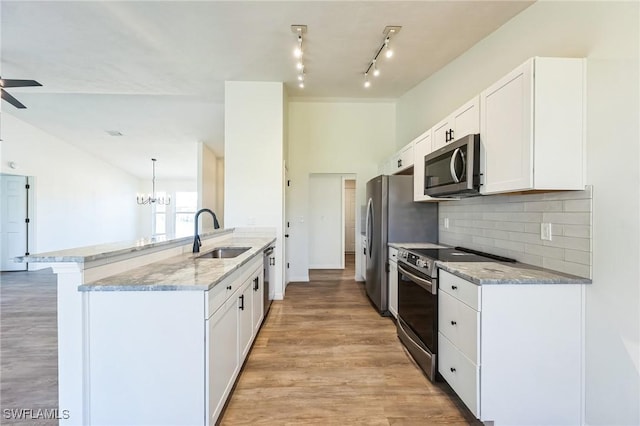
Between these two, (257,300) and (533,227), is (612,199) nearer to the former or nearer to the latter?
(533,227)

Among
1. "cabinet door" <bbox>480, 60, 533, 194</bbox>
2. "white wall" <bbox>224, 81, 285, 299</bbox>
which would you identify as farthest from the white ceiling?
"cabinet door" <bbox>480, 60, 533, 194</bbox>

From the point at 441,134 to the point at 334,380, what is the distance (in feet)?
7.54

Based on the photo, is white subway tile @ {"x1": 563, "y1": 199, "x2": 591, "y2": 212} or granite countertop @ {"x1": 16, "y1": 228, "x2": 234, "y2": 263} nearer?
granite countertop @ {"x1": 16, "y1": 228, "x2": 234, "y2": 263}

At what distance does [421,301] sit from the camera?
2.22m

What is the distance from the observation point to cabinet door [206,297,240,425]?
1486 mm

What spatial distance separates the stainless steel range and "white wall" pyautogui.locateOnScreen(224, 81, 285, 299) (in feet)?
6.53

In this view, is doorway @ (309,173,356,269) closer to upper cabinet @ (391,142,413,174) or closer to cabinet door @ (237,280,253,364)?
upper cabinet @ (391,142,413,174)

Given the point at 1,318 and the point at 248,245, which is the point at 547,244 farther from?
the point at 1,318

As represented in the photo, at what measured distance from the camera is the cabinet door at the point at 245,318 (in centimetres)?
210

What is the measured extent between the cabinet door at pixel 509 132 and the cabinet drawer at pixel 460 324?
80cm

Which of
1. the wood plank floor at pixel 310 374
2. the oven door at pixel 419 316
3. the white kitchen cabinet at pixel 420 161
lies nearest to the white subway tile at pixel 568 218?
the oven door at pixel 419 316

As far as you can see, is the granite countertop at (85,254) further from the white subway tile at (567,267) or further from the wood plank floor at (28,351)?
the white subway tile at (567,267)

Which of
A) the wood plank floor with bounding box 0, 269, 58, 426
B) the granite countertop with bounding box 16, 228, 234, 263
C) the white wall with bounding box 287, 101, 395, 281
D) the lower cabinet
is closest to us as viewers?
the granite countertop with bounding box 16, 228, 234, 263

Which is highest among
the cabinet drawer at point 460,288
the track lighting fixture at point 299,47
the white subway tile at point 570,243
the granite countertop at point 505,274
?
the track lighting fixture at point 299,47
